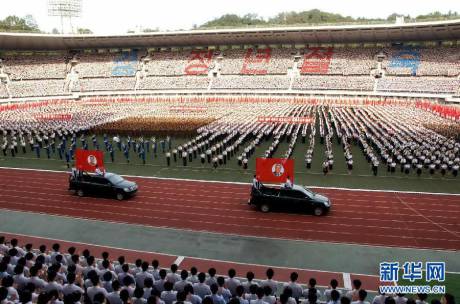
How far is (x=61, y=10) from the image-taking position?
68.0 meters

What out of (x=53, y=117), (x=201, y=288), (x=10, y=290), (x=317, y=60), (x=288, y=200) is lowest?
(x=288, y=200)

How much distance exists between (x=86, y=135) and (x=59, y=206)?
14.6 meters

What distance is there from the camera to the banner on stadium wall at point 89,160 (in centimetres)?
1503

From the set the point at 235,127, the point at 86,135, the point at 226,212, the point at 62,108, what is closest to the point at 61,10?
the point at 62,108

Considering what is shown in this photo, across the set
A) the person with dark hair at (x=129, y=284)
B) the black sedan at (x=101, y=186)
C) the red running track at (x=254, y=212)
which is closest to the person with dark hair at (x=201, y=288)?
the person with dark hair at (x=129, y=284)

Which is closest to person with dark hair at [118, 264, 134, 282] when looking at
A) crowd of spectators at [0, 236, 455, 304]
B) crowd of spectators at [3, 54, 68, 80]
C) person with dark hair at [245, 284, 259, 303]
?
crowd of spectators at [0, 236, 455, 304]

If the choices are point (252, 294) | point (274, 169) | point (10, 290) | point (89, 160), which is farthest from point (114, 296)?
point (89, 160)

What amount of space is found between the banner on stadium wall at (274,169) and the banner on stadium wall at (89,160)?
6334mm

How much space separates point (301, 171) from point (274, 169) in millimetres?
5667

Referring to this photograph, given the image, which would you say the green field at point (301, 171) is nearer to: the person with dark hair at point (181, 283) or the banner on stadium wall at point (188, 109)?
the person with dark hair at point (181, 283)

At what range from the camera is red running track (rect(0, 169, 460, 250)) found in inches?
462

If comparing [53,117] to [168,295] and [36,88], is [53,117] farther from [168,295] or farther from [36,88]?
[168,295]

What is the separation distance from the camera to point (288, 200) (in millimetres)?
13125

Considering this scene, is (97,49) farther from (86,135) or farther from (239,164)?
(239,164)
